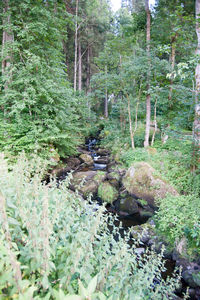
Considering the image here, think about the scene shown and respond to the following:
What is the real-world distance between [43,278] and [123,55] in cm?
1319

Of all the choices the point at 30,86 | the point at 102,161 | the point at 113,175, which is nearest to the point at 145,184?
the point at 113,175

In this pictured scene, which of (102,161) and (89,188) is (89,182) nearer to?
(89,188)

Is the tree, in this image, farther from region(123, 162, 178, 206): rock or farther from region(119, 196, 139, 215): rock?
region(119, 196, 139, 215): rock

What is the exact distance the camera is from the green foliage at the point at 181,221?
461 cm

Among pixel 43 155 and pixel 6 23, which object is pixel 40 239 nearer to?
pixel 43 155

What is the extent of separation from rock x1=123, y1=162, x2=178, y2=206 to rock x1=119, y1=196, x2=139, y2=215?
0.42 m

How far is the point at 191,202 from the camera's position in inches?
231

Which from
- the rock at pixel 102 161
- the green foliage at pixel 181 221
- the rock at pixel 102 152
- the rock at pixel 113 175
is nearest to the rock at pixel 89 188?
the rock at pixel 113 175

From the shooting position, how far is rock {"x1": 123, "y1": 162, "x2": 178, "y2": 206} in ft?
24.3

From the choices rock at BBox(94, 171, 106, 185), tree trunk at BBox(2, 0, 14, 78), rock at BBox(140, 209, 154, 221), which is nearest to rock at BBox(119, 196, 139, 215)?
rock at BBox(140, 209, 154, 221)

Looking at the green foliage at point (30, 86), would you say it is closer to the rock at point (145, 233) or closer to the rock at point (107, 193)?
the rock at point (107, 193)

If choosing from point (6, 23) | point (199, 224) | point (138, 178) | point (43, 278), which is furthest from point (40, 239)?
point (6, 23)

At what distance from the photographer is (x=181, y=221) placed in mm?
5230

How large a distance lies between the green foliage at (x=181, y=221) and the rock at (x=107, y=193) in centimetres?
255
